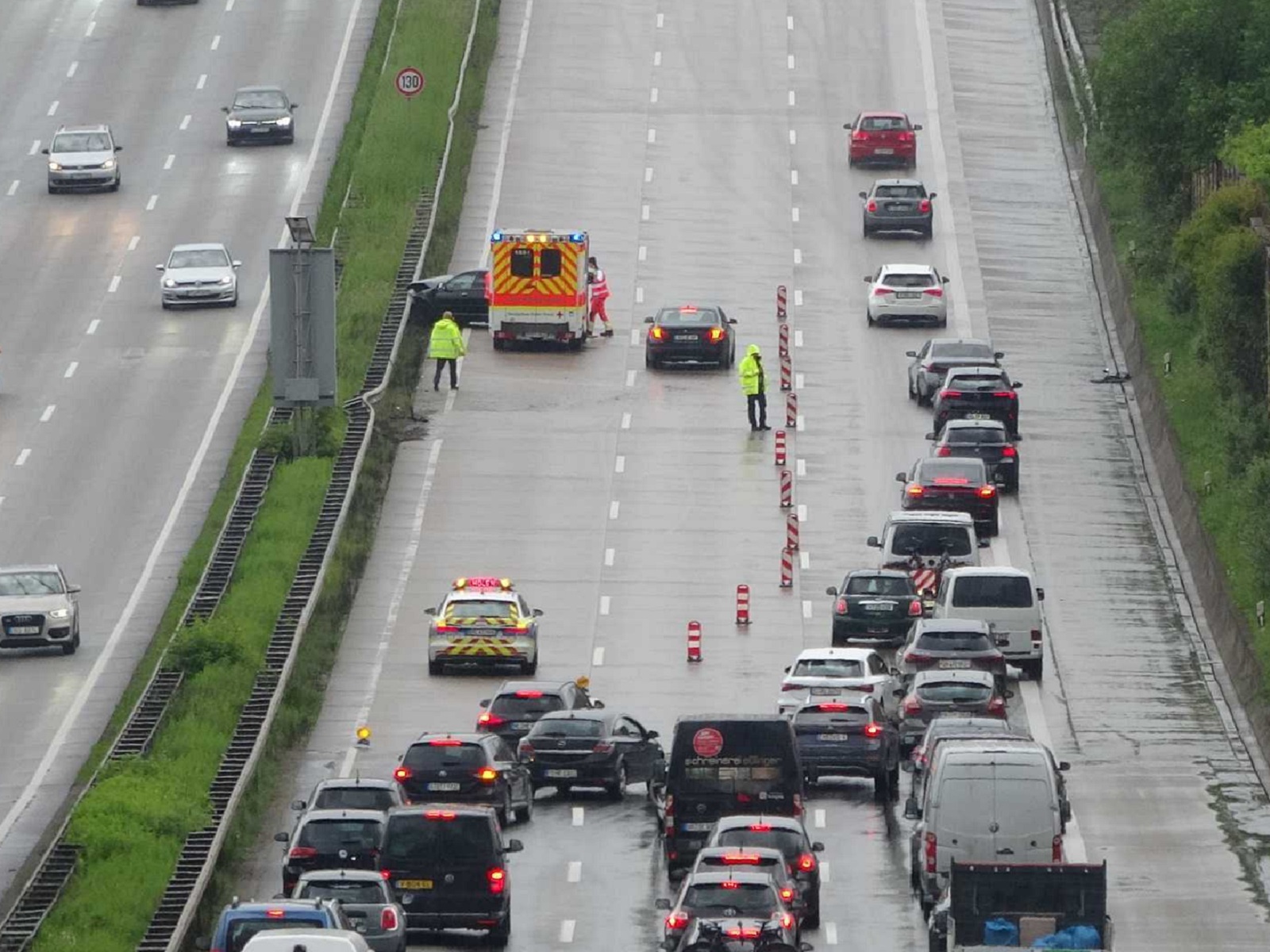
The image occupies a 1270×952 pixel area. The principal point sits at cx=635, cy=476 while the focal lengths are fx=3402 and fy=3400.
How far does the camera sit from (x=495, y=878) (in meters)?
33.8

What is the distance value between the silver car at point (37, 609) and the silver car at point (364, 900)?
18.4 meters

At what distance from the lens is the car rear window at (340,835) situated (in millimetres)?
34562

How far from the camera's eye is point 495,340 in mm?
67312

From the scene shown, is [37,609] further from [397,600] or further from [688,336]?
[688,336]

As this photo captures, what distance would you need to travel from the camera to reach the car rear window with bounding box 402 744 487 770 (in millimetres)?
38750

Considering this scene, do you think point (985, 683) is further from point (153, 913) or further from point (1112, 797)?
point (153, 913)

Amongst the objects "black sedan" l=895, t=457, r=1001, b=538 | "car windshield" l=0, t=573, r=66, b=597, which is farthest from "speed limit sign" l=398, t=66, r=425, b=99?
"car windshield" l=0, t=573, r=66, b=597

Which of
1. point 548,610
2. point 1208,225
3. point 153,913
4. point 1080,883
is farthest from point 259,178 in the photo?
point 1080,883

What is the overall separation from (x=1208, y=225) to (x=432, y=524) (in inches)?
680

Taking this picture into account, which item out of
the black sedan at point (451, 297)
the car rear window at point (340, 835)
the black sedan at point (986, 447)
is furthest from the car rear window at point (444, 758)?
the black sedan at point (451, 297)

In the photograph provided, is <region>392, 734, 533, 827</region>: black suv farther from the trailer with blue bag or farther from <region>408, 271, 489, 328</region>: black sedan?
<region>408, 271, 489, 328</region>: black sedan

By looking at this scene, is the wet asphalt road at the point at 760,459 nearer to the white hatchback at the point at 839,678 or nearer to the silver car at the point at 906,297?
the silver car at the point at 906,297

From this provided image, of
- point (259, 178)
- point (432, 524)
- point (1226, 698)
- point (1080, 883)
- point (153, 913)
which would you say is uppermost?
point (1080, 883)

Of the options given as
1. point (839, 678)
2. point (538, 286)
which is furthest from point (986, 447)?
point (839, 678)
